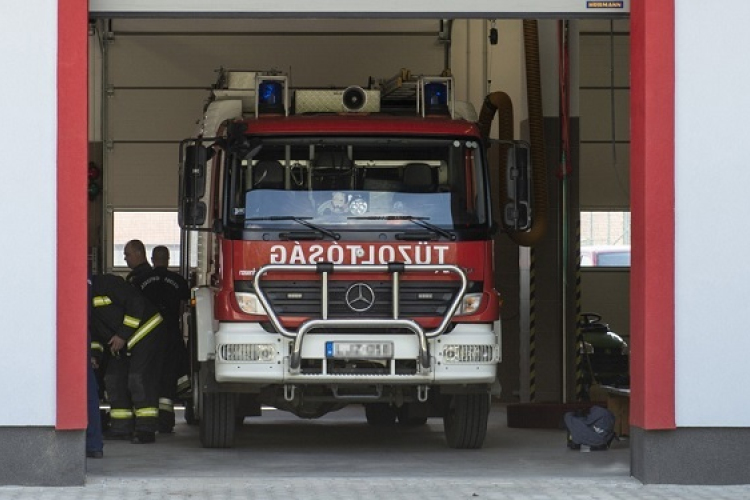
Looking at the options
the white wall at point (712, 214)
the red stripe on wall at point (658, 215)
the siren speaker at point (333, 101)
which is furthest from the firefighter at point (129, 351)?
the white wall at point (712, 214)

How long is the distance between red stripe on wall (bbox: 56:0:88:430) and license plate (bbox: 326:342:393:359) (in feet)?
7.39

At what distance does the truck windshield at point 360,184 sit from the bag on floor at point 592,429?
2057 mm

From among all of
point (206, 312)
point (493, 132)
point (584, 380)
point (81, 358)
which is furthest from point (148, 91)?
point (81, 358)

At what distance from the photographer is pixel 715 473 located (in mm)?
10477

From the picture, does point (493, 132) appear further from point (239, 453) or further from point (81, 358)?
point (81, 358)

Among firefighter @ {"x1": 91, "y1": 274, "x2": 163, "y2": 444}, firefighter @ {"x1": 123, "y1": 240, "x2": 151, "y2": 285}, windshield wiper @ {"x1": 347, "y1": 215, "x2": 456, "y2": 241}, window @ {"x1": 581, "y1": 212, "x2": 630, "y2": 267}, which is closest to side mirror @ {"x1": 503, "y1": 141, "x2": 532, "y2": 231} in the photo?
windshield wiper @ {"x1": 347, "y1": 215, "x2": 456, "y2": 241}

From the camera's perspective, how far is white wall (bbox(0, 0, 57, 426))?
33.4 ft

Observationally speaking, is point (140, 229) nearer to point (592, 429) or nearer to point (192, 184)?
point (192, 184)

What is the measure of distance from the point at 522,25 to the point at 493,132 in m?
1.45

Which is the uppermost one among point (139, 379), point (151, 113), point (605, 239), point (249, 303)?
point (151, 113)

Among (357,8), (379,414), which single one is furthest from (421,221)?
(379,414)

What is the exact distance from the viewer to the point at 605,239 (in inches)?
815

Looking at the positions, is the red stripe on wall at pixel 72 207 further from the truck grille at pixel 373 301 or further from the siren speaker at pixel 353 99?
the siren speaker at pixel 353 99

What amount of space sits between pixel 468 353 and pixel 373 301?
2.59 feet
